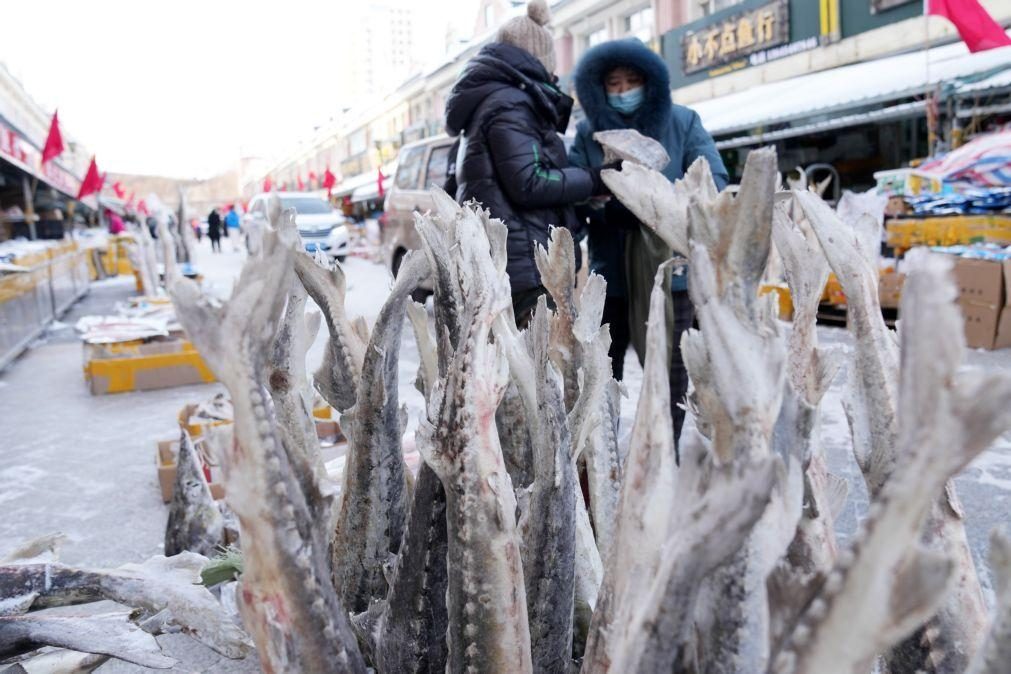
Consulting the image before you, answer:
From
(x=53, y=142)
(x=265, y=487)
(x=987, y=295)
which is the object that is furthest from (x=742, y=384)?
(x=53, y=142)

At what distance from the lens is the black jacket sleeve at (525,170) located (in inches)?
98.7

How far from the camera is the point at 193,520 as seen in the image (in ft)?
7.93

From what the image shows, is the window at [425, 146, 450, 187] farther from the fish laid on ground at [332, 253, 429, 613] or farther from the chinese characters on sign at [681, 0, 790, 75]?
the chinese characters on sign at [681, 0, 790, 75]

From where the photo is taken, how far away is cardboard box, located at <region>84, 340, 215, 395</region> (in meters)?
5.34

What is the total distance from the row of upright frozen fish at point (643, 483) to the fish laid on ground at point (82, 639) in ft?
0.89

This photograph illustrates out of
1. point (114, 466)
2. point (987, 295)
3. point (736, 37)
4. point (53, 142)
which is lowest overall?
point (114, 466)

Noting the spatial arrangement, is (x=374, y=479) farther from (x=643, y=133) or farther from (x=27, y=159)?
(x=27, y=159)

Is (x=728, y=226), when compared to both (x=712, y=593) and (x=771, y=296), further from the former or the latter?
(x=712, y=593)

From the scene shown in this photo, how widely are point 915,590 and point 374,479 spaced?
0.78 m

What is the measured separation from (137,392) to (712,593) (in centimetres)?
551

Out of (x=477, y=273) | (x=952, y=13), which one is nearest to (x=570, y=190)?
(x=477, y=273)

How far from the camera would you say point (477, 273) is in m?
0.89

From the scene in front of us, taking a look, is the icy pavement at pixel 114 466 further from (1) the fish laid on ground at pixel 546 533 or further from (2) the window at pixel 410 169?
(2) the window at pixel 410 169

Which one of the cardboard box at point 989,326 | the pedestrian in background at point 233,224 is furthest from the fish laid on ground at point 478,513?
the pedestrian in background at point 233,224
